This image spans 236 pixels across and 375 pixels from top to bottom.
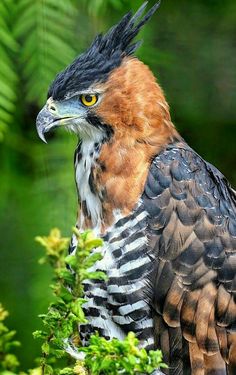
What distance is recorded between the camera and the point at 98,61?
323cm

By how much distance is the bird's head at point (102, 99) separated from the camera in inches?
125

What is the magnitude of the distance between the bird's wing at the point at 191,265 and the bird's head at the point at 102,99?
171 millimetres

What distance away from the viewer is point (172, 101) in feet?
16.0

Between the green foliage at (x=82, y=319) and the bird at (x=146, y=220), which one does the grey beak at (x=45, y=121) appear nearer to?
the bird at (x=146, y=220)

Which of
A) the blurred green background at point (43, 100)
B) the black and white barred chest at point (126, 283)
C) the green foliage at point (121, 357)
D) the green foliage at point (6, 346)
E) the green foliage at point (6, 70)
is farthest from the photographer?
the blurred green background at point (43, 100)

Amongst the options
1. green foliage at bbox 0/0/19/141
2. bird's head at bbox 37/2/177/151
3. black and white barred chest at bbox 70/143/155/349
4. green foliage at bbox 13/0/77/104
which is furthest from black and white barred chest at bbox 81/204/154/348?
green foliage at bbox 13/0/77/104

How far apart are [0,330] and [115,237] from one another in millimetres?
662

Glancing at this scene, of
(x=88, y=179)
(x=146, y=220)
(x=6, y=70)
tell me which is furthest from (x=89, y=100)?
(x=6, y=70)

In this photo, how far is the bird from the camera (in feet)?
10.1

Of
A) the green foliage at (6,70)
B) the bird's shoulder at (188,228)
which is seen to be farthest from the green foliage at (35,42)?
the bird's shoulder at (188,228)

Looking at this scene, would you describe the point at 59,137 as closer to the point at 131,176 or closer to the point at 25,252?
the point at 25,252

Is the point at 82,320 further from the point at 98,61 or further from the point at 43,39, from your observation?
the point at 43,39

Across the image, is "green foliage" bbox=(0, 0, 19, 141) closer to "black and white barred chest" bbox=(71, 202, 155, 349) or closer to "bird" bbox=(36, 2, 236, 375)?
"bird" bbox=(36, 2, 236, 375)

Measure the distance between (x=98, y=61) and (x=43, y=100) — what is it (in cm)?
134
